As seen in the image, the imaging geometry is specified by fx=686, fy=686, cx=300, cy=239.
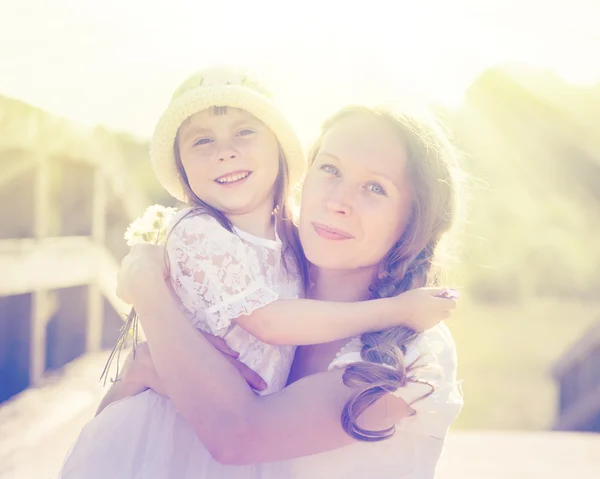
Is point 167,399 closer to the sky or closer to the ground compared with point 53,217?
closer to the sky

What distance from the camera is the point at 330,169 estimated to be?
214 centimetres

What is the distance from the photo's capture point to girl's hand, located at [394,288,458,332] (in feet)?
6.37

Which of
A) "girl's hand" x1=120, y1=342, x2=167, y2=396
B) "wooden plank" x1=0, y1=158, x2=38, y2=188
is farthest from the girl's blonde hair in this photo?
"wooden plank" x1=0, y1=158, x2=38, y2=188

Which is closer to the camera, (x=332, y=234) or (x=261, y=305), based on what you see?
(x=261, y=305)

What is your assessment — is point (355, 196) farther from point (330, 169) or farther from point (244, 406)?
point (244, 406)

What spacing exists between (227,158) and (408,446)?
40.3 inches

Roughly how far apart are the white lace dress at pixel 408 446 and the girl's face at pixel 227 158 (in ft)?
2.04

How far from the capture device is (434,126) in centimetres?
220

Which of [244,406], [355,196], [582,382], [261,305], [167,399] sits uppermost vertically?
[355,196]

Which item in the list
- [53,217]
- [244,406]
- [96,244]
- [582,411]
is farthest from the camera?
[53,217]

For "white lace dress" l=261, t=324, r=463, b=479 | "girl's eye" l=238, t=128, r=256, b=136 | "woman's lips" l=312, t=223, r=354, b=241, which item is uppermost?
"girl's eye" l=238, t=128, r=256, b=136

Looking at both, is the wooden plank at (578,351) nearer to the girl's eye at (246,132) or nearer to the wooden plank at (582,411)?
the wooden plank at (582,411)

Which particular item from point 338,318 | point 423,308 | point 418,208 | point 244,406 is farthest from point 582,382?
point 244,406

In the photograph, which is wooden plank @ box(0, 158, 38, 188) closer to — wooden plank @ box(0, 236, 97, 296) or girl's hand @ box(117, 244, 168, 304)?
wooden plank @ box(0, 236, 97, 296)
